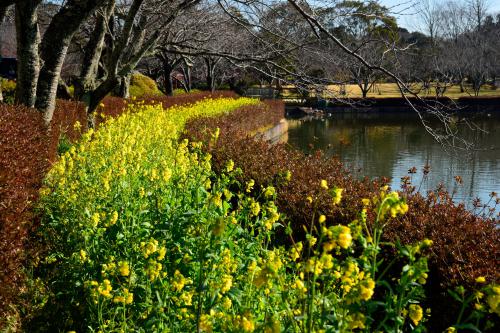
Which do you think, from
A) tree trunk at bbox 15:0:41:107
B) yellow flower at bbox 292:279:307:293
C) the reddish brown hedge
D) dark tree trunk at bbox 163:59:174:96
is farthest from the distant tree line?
dark tree trunk at bbox 163:59:174:96

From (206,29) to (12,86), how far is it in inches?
208

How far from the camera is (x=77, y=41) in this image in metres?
16.0

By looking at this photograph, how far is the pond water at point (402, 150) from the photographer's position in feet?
44.2

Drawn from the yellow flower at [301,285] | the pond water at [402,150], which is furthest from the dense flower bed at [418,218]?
the pond water at [402,150]

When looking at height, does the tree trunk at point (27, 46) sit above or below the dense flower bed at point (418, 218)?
above

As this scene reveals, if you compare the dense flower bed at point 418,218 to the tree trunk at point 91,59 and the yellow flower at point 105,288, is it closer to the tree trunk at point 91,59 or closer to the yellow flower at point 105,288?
the yellow flower at point 105,288

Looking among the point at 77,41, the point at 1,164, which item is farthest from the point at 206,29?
the point at 1,164

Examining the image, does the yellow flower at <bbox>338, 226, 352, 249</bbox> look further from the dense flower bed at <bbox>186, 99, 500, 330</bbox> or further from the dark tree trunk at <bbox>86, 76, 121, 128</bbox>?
the dark tree trunk at <bbox>86, 76, 121, 128</bbox>

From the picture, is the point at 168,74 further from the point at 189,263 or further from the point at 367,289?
the point at 367,289

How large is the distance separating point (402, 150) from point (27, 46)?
1579 cm

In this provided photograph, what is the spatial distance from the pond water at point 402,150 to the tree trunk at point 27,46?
14.4 ft

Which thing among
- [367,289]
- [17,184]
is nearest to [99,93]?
[17,184]

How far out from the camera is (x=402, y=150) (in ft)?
65.7

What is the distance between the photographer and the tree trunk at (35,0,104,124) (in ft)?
20.4
